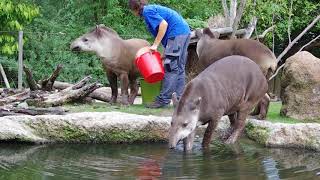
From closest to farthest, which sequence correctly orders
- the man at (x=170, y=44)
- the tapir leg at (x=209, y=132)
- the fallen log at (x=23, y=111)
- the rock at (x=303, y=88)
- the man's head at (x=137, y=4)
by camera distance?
the tapir leg at (x=209, y=132)
the fallen log at (x=23, y=111)
the rock at (x=303, y=88)
the man's head at (x=137, y=4)
the man at (x=170, y=44)

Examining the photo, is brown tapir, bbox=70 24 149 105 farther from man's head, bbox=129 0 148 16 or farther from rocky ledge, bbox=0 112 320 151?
rocky ledge, bbox=0 112 320 151

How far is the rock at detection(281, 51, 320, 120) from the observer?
7.70 metres

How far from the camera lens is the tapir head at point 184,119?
5.65 metres

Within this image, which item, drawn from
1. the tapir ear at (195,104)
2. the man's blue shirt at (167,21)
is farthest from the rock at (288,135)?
the man's blue shirt at (167,21)

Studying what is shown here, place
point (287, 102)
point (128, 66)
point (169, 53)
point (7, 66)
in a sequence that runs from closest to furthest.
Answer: point (287, 102)
point (169, 53)
point (128, 66)
point (7, 66)

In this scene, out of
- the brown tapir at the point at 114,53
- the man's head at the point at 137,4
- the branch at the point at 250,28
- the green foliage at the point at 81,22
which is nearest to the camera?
the man's head at the point at 137,4

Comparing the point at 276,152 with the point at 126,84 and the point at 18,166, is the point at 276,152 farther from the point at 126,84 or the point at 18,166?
the point at 126,84

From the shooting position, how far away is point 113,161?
18.7ft

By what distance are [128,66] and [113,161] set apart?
3.55 metres

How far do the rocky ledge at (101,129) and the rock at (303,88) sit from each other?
1.15m

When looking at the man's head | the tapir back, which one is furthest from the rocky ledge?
the man's head

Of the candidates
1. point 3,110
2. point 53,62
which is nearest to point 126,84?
point 3,110

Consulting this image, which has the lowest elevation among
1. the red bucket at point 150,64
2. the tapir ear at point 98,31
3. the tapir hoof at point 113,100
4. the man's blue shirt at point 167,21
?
the tapir hoof at point 113,100

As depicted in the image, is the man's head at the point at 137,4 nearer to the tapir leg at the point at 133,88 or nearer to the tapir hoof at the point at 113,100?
the tapir leg at the point at 133,88
